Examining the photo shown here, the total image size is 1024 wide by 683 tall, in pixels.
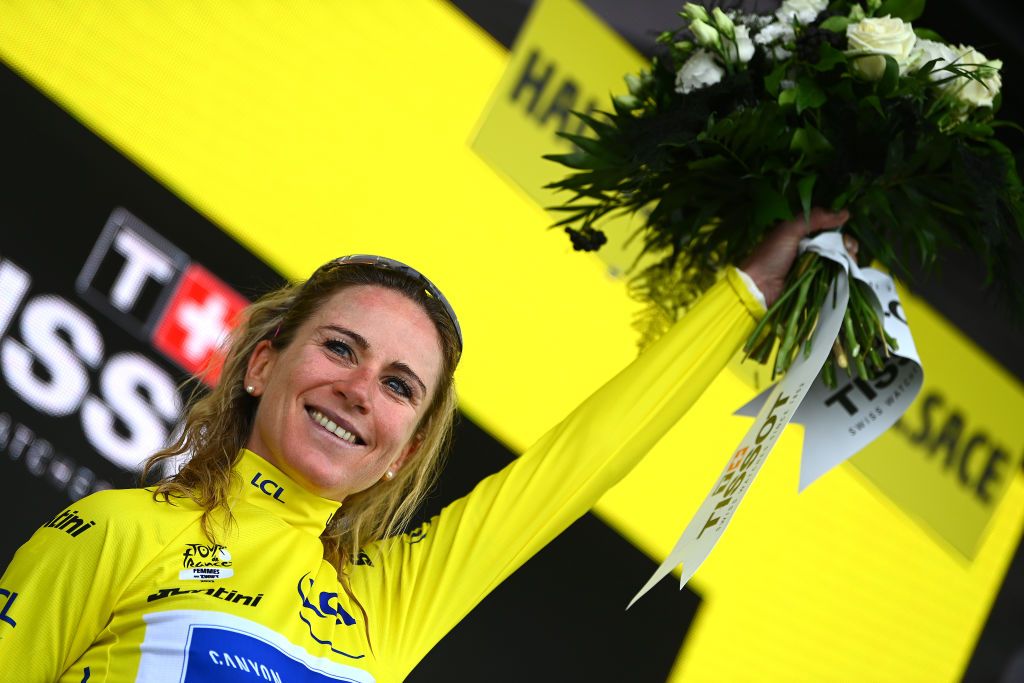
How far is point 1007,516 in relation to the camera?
3.67 metres

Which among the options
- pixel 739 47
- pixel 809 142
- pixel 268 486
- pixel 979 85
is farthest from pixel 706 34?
pixel 268 486

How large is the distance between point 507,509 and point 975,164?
1.05 meters

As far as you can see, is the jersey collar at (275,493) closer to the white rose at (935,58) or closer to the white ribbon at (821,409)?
the white ribbon at (821,409)

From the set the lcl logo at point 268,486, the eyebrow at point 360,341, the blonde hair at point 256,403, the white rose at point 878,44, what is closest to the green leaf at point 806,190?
the white rose at point 878,44

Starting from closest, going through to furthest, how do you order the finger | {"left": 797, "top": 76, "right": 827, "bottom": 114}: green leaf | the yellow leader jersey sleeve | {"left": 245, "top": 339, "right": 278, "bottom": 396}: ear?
the yellow leader jersey sleeve < {"left": 245, "top": 339, "right": 278, "bottom": 396}: ear < {"left": 797, "top": 76, "right": 827, "bottom": 114}: green leaf < the finger

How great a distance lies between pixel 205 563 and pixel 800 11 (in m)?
1.52

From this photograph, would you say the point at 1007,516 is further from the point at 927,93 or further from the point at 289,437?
the point at 289,437

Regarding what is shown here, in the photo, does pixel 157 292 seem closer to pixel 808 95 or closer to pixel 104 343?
pixel 104 343

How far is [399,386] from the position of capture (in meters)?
1.89

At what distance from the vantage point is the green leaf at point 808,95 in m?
2.14

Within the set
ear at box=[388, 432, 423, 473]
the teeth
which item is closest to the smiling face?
the teeth

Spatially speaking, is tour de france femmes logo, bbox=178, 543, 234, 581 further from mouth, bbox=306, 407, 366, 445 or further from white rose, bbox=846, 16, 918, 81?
white rose, bbox=846, 16, 918, 81

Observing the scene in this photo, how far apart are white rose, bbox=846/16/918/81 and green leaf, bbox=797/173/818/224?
0.22 metres

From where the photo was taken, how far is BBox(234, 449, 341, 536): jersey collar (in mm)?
1812
